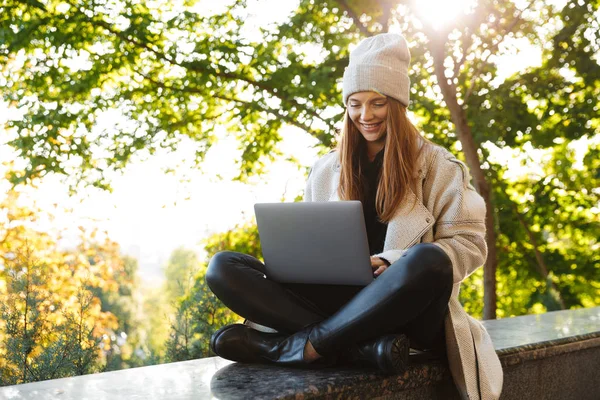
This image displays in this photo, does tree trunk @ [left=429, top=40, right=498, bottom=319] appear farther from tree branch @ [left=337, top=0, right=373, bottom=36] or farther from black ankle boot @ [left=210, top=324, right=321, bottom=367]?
black ankle boot @ [left=210, top=324, right=321, bottom=367]

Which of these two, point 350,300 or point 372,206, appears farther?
point 372,206

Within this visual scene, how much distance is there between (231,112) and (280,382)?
4.54 meters

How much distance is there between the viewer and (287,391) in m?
1.88

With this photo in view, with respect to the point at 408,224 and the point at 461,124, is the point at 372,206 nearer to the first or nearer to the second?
the point at 408,224

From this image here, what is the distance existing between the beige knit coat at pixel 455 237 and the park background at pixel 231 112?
2424mm

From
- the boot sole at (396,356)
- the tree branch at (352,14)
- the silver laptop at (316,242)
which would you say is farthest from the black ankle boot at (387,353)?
the tree branch at (352,14)

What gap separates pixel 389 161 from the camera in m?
2.52

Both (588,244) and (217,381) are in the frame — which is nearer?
(217,381)

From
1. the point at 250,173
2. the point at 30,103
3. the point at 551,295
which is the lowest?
the point at 551,295

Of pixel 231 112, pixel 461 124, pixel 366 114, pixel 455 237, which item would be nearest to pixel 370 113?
pixel 366 114

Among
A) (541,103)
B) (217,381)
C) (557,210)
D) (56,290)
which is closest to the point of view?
(217,381)

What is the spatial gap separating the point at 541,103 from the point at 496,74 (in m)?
0.47

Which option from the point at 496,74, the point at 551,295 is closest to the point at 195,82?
the point at 496,74

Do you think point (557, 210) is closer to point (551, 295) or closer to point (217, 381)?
point (551, 295)
